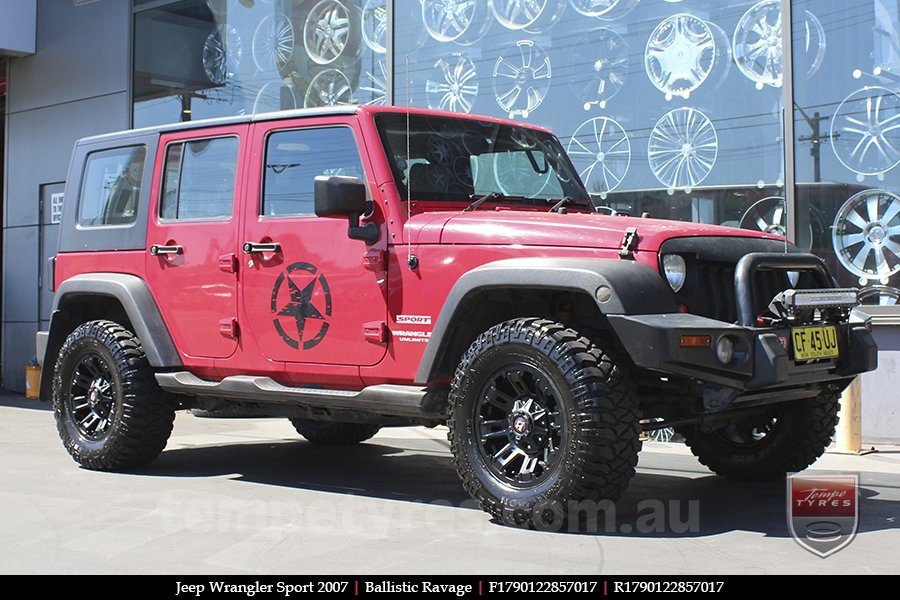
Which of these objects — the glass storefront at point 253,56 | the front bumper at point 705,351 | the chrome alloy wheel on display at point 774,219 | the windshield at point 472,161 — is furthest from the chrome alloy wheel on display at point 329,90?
the front bumper at point 705,351

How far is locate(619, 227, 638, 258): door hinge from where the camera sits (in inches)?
194

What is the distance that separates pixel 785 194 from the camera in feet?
29.6

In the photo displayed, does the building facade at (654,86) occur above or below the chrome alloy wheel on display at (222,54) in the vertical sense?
below

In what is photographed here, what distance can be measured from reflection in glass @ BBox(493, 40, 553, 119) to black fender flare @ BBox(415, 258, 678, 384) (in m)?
5.64

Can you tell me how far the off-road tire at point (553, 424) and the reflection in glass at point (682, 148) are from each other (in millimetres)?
4911

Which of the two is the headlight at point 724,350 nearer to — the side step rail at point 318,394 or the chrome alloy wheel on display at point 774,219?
the side step rail at point 318,394

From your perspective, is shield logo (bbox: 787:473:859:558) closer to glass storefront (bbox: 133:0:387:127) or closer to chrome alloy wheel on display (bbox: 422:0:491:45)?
chrome alloy wheel on display (bbox: 422:0:491:45)

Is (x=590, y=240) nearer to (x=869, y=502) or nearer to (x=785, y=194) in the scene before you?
(x=869, y=502)

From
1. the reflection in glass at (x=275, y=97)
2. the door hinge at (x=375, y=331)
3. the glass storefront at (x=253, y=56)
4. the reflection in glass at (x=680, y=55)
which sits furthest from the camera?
the reflection in glass at (x=275, y=97)

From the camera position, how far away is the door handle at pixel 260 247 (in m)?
6.11

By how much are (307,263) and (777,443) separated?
271cm

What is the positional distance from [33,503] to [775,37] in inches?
264

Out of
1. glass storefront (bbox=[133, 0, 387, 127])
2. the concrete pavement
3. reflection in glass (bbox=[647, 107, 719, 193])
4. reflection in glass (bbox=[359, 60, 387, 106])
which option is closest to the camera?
the concrete pavement

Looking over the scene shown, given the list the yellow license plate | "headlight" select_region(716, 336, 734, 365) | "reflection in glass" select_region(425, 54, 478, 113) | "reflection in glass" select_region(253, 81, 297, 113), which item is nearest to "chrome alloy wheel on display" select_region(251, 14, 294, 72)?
"reflection in glass" select_region(253, 81, 297, 113)
